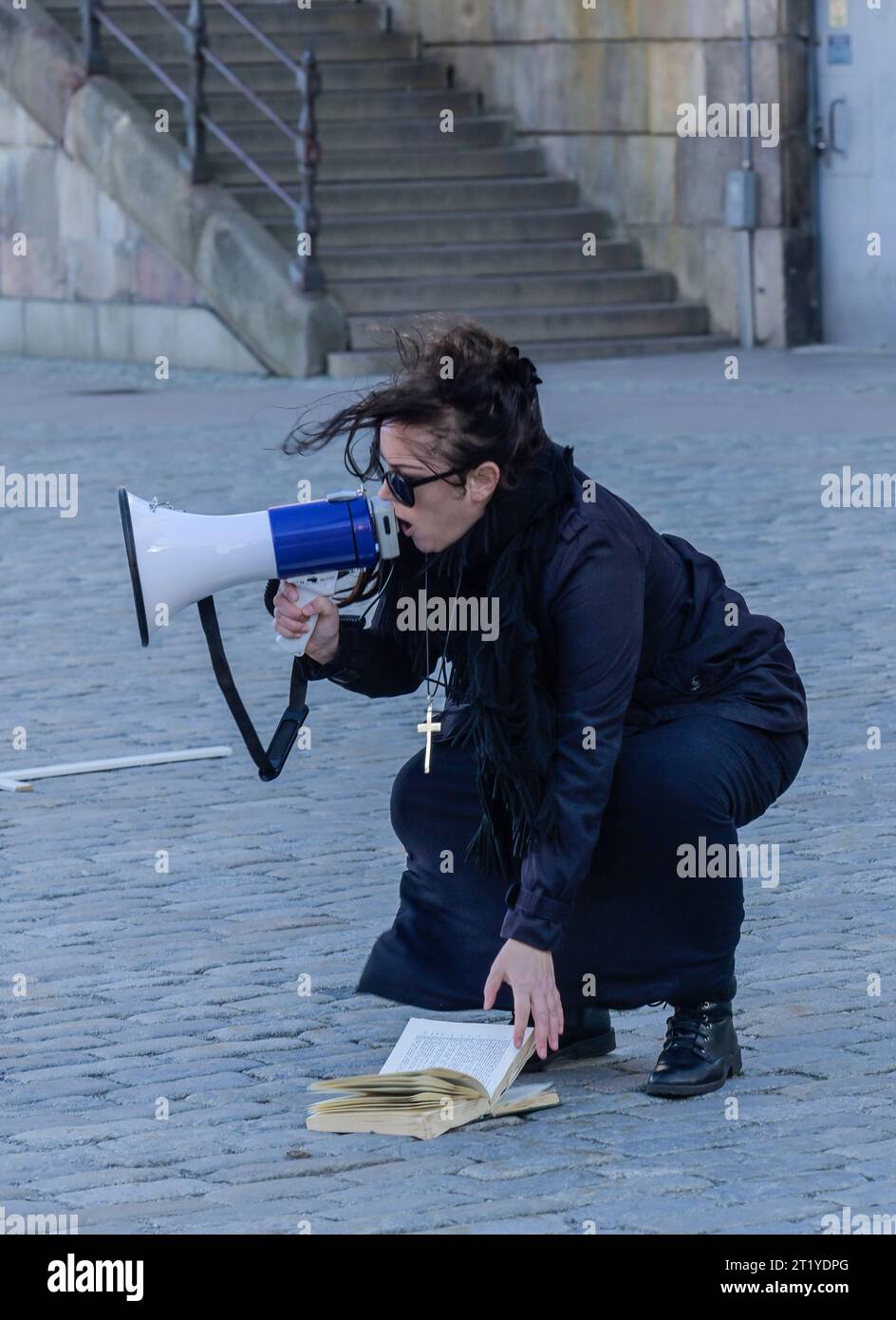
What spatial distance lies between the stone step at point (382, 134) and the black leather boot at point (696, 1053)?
14.4 meters

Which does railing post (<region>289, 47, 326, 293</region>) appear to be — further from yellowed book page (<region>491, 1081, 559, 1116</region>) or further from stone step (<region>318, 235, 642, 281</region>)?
yellowed book page (<region>491, 1081, 559, 1116</region>)

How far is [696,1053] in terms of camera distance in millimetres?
4305

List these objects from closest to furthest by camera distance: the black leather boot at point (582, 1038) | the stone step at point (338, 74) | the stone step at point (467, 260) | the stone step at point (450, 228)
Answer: the black leather boot at point (582, 1038), the stone step at point (467, 260), the stone step at point (450, 228), the stone step at point (338, 74)

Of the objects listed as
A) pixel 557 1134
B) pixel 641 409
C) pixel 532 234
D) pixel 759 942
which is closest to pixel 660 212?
pixel 532 234

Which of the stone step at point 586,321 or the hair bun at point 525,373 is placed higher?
the hair bun at point 525,373

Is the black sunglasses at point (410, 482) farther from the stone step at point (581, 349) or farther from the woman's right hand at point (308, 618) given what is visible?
the stone step at point (581, 349)

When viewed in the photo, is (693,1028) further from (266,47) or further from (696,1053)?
(266,47)

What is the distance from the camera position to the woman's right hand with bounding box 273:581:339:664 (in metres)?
4.23

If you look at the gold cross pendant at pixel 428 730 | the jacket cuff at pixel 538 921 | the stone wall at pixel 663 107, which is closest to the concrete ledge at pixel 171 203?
the stone wall at pixel 663 107

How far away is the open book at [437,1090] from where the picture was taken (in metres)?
4.14

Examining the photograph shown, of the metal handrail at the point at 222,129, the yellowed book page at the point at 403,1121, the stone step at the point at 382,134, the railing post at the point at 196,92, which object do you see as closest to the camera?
the yellowed book page at the point at 403,1121

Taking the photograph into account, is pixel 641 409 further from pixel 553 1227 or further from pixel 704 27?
pixel 553 1227

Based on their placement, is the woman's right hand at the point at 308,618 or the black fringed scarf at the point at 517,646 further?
the woman's right hand at the point at 308,618

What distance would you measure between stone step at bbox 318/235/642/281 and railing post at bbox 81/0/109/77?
84.9 inches
